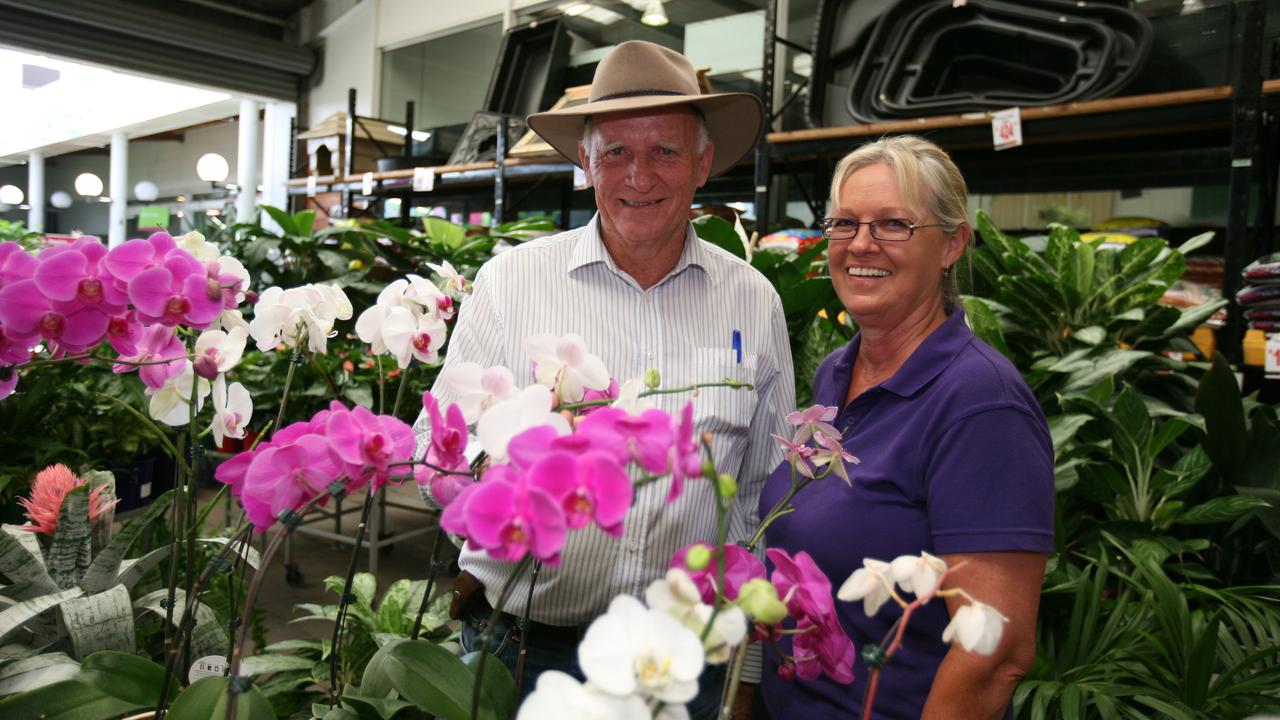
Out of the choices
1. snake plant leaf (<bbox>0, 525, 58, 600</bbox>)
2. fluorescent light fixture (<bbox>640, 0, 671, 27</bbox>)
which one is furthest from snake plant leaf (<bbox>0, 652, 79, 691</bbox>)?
fluorescent light fixture (<bbox>640, 0, 671, 27</bbox>)

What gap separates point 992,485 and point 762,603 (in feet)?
1.94

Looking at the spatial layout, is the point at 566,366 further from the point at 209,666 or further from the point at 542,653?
the point at 542,653

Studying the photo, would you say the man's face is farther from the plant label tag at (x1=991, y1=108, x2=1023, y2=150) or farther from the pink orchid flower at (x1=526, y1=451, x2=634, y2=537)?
the plant label tag at (x1=991, y1=108, x2=1023, y2=150)

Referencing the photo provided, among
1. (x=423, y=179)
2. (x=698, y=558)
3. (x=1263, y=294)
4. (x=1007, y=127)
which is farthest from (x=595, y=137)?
(x=423, y=179)

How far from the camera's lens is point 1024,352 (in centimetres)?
246

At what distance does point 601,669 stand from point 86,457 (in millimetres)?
2590

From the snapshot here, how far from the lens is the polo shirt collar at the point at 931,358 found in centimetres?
101

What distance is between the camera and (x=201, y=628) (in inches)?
37.0

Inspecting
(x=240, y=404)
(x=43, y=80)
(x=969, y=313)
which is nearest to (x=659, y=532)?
(x=240, y=404)

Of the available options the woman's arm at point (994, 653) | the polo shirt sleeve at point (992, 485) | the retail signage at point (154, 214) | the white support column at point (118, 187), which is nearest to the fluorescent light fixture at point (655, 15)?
the polo shirt sleeve at point (992, 485)

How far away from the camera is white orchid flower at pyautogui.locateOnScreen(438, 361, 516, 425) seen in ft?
1.69

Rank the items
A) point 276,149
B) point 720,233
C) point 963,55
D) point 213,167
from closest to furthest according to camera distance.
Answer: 1. point 720,233
2. point 963,55
3. point 276,149
4. point 213,167

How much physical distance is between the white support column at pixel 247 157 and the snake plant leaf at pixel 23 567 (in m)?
7.90

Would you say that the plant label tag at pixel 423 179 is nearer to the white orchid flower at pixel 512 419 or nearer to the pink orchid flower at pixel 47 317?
the pink orchid flower at pixel 47 317
